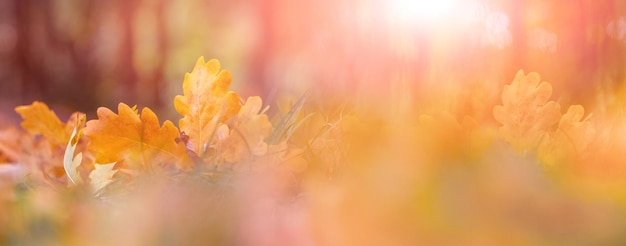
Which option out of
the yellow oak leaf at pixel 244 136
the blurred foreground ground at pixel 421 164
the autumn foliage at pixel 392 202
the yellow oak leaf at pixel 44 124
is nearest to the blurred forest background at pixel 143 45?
the blurred foreground ground at pixel 421 164

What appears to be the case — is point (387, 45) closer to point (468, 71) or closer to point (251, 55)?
point (468, 71)

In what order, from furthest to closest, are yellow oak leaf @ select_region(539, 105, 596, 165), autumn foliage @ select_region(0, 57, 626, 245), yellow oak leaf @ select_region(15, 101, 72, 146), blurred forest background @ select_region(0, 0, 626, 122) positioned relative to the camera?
1. blurred forest background @ select_region(0, 0, 626, 122)
2. yellow oak leaf @ select_region(15, 101, 72, 146)
3. yellow oak leaf @ select_region(539, 105, 596, 165)
4. autumn foliage @ select_region(0, 57, 626, 245)

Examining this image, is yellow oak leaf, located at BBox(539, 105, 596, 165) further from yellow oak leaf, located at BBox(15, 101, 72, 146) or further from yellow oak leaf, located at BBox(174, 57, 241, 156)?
yellow oak leaf, located at BBox(15, 101, 72, 146)

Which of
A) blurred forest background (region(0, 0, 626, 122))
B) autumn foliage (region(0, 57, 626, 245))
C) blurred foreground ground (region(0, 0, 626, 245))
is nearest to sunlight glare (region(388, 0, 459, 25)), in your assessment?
blurred foreground ground (region(0, 0, 626, 245))

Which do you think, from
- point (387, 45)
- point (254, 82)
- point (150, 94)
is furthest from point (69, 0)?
point (387, 45)

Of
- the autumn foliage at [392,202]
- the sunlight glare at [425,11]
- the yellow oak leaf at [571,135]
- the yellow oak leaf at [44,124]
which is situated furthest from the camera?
the sunlight glare at [425,11]

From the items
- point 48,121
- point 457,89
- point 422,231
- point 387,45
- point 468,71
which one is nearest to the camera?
point 422,231

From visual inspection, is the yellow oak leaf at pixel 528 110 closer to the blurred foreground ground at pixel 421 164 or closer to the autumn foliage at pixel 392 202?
the blurred foreground ground at pixel 421 164
